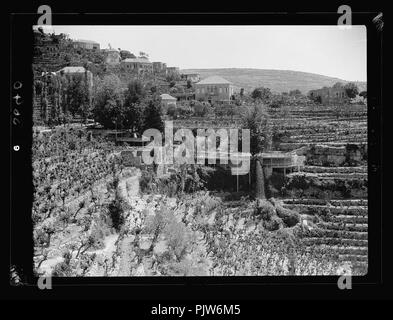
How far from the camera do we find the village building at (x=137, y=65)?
5.69m

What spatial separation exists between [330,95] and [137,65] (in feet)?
7.35

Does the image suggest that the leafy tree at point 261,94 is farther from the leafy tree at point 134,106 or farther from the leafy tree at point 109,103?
the leafy tree at point 109,103

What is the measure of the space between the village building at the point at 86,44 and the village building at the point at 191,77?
93cm

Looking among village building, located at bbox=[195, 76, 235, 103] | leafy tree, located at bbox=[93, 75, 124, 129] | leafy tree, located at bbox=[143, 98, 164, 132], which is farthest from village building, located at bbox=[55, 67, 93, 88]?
village building, located at bbox=[195, 76, 235, 103]

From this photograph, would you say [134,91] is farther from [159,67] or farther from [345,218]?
[345,218]

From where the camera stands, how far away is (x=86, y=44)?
5461 millimetres

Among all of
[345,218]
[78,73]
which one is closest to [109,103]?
[78,73]

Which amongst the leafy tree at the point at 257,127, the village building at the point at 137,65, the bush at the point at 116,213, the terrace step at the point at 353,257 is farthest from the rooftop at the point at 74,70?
the terrace step at the point at 353,257

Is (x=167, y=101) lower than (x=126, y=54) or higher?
lower

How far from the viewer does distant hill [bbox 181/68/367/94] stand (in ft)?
18.7

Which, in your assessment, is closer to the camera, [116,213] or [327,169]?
[116,213]
